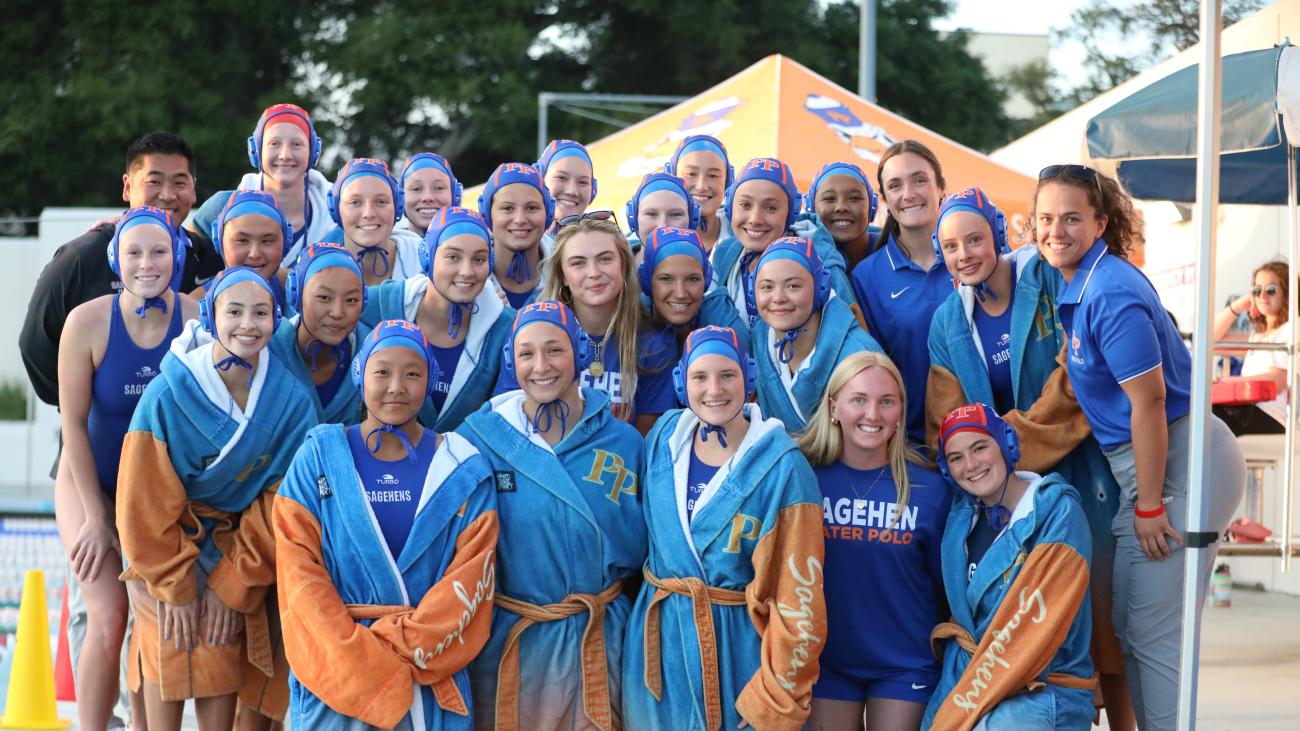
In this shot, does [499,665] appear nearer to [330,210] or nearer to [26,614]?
[330,210]

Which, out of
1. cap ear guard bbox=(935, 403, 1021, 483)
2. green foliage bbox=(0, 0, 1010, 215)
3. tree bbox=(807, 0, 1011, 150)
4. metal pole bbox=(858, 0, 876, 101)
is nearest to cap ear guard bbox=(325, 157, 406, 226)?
cap ear guard bbox=(935, 403, 1021, 483)

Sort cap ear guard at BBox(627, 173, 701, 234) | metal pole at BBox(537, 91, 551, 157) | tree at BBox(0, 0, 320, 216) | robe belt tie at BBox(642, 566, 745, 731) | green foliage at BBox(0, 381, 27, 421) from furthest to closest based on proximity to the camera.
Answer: tree at BBox(0, 0, 320, 216)
metal pole at BBox(537, 91, 551, 157)
green foliage at BBox(0, 381, 27, 421)
cap ear guard at BBox(627, 173, 701, 234)
robe belt tie at BBox(642, 566, 745, 731)

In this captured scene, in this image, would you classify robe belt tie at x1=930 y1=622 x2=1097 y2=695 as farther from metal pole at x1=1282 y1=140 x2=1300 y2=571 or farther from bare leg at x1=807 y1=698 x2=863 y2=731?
metal pole at x1=1282 y1=140 x2=1300 y2=571

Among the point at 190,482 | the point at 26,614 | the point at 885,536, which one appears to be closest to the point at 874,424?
the point at 885,536

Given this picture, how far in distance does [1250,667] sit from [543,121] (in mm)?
15764

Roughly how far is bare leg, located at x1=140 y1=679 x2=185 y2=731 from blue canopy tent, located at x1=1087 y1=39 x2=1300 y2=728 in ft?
10.2

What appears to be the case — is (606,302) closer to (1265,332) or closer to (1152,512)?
(1152,512)

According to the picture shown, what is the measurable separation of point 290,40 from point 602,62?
18.1 ft

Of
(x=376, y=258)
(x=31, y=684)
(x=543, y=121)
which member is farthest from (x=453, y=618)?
(x=543, y=121)

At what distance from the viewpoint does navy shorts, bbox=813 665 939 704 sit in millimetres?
4305

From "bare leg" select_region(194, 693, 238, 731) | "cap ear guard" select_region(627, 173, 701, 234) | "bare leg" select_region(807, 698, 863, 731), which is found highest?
"cap ear guard" select_region(627, 173, 701, 234)

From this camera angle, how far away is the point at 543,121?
21703 mm

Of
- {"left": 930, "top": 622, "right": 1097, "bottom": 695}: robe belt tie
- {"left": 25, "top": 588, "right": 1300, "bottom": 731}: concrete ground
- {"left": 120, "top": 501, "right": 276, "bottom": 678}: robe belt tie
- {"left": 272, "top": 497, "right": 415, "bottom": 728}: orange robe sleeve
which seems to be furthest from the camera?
{"left": 25, "top": 588, "right": 1300, "bottom": 731}: concrete ground

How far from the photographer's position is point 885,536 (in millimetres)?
4336
